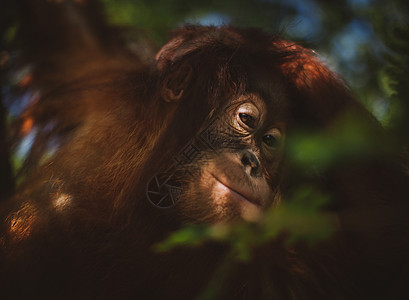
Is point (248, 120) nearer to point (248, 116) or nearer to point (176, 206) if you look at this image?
point (248, 116)

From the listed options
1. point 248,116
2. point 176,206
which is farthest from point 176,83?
point 176,206

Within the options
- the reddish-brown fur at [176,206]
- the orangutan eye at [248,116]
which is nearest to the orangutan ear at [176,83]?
the reddish-brown fur at [176,206]

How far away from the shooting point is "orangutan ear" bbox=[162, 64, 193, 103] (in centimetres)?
221

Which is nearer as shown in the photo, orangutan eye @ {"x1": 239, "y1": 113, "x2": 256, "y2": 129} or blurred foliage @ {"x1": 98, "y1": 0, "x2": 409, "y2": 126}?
blurred foliage @ {"x1": 98, "y1": 0, "x2": 409, "y2": 126}

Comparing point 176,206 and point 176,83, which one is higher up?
point 176,83

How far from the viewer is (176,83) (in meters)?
2.23

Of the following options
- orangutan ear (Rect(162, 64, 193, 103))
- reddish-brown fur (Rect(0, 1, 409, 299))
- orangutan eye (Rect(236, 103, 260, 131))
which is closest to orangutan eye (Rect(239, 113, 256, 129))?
orangutan eye (Rect(236, 103, 260, 131))

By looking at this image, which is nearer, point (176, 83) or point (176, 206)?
point (176, 206)

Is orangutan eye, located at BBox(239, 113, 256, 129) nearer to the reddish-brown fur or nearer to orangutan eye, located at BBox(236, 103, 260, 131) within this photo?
orangutan eye, located at BBox(236, 103, 260, 131)

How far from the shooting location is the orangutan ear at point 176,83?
2.21m

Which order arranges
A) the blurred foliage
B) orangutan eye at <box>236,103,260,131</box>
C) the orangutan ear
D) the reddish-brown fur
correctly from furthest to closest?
the orangutan ear → orangutan eye at <box>236,103,260,131</box> → the reddish-brown fur → the blurred foliage

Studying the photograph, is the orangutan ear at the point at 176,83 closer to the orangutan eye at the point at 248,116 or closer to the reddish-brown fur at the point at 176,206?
the reddish-brown fur at the point at 176,206

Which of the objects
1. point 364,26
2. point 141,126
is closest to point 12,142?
point 141,126

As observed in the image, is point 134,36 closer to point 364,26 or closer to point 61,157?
point 61,157
